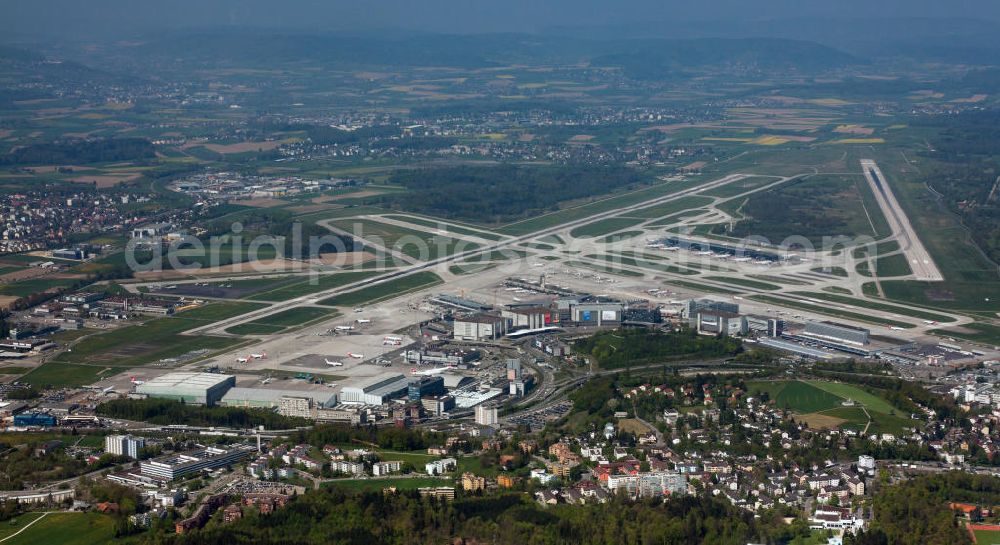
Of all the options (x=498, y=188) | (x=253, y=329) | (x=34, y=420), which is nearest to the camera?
(x=34, y=420)

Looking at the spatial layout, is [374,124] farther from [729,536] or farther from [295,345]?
[729,536]

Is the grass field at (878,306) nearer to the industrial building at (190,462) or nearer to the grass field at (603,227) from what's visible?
the grass field at (603,227)

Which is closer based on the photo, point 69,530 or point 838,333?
point 69,530

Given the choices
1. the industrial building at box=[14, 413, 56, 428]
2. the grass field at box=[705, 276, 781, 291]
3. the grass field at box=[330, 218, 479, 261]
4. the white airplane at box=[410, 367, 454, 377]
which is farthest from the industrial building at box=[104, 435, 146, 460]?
the grass field at box=[705, 276, 781, 291]

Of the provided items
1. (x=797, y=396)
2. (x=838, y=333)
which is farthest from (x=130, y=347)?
(x=838, y=333)

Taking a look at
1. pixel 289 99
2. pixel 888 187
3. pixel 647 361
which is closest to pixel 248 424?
pixel 647 361

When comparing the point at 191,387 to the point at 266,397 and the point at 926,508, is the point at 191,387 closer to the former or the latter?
the point at 266,397
